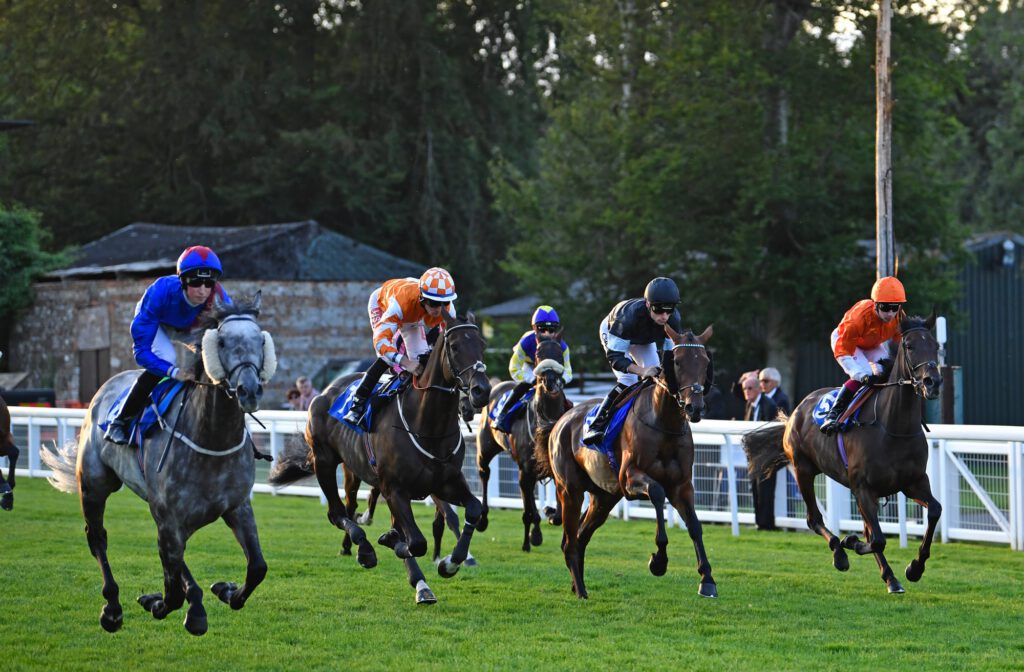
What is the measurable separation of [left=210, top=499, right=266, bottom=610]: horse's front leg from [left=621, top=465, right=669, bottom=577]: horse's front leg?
265 centimetres

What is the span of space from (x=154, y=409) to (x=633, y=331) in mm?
3392

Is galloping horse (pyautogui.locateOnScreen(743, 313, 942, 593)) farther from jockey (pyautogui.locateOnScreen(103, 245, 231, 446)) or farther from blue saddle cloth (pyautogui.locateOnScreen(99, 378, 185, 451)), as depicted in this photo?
blue saddle cloth (pyautogui.locateOnScreen(99, 378, 185, 451))

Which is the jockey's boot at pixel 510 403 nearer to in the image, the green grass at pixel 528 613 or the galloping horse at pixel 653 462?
the green grass at pixel 528 613

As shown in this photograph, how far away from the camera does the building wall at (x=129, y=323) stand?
30328 millimetres

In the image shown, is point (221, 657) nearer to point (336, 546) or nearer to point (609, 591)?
point (609, 591)

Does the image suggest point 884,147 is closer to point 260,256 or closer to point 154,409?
point 154,409

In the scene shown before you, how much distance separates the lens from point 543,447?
1091cm

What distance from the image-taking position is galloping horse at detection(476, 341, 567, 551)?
11.9 meters

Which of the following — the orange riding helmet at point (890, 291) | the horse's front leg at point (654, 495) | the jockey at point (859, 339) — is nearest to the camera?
the horse's front leg at point (654, 495)

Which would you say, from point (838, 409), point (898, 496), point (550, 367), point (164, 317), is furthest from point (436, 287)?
point (898, 496)

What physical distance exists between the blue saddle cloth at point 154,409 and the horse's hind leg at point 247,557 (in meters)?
0.65

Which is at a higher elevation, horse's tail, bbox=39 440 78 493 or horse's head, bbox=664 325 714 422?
horse's head, bbox=664 325 714 422

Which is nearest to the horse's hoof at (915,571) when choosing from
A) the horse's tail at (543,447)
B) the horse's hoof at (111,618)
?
the horse's tail at (543,447)

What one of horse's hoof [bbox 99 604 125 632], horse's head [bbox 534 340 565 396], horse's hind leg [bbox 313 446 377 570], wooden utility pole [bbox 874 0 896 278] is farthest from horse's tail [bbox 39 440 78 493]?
wooden utility pole [bbox 874 0 896 278]
